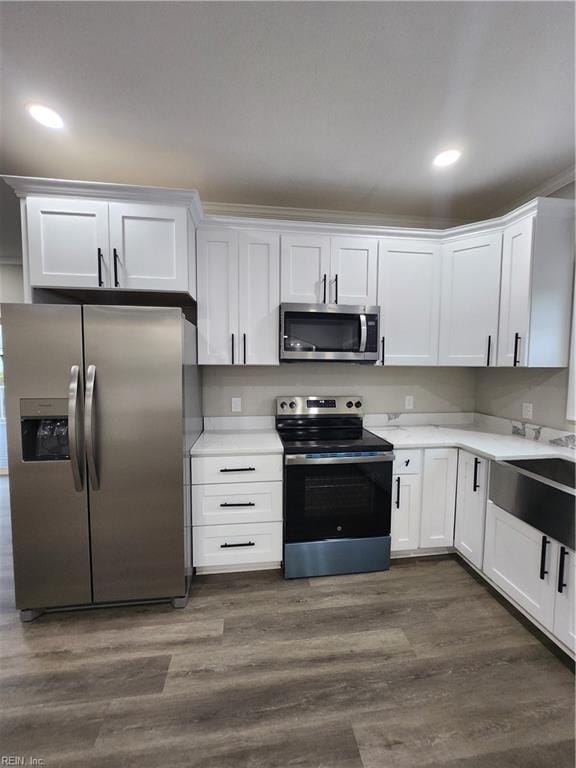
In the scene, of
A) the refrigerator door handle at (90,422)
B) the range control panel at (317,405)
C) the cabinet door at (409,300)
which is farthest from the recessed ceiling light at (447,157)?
the refrigerator door handle at (90,422)

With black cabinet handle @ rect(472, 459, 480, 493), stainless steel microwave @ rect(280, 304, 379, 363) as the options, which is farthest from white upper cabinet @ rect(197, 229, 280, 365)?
black cabinet handle @ rect(472, 459, 480, 493)

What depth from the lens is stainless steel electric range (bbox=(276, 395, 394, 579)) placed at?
7.19 ft

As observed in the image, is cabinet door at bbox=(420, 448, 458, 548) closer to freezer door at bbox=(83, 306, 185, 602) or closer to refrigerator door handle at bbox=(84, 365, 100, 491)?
freezer door at bbox=(83, 306, 185, 602)

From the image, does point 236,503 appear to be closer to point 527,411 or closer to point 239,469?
point 239,469

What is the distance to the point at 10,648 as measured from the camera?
5.58 feet

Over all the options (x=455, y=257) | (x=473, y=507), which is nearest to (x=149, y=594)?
(x=473, y=507)

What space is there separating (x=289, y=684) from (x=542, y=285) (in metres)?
2.74

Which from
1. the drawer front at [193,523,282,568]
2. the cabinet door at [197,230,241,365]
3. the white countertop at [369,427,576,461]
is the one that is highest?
the cabinet door at [197,230,241,365]

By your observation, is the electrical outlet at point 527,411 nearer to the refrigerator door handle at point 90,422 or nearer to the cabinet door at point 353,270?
the cabinet door at point 353,270

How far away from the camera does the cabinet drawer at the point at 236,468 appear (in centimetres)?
215

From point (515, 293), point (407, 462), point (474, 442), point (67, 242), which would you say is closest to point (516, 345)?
point (515, 293)

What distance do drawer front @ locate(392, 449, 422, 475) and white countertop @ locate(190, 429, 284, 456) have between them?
2.85 ft

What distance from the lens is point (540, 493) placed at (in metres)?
1.68

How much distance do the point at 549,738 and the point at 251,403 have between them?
7.77 feet
